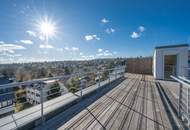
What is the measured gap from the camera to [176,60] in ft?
26.1

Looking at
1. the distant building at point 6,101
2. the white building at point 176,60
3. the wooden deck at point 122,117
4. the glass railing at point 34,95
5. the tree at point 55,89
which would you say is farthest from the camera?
the white building at point 176,60

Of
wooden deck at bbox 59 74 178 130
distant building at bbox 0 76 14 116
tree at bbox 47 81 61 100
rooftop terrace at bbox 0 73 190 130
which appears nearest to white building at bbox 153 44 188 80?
rooftop terrace at bbox 0 73 190 130

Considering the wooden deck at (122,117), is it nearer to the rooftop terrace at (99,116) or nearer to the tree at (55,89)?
the rooftop terrace at (99,116)

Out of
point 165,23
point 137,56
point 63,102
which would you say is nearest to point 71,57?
point 137,56

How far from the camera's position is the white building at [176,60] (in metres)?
7.59

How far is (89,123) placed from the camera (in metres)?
2.40

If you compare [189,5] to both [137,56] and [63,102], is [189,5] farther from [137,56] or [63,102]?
[63,102]

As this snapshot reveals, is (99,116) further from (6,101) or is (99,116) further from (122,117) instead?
(6,101)

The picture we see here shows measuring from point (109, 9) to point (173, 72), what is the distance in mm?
5911

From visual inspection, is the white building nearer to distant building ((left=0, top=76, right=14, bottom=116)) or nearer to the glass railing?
the glass railing

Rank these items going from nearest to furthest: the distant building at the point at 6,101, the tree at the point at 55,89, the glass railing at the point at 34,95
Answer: the distant building at the point at 6,101 < the glass railing at the point at 34,95 < the tree at the point at 55,89

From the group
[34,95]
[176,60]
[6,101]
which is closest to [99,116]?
[34,95]

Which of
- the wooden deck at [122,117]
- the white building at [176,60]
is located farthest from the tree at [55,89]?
the white building at [176,60]

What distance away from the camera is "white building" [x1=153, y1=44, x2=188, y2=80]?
299 inches
